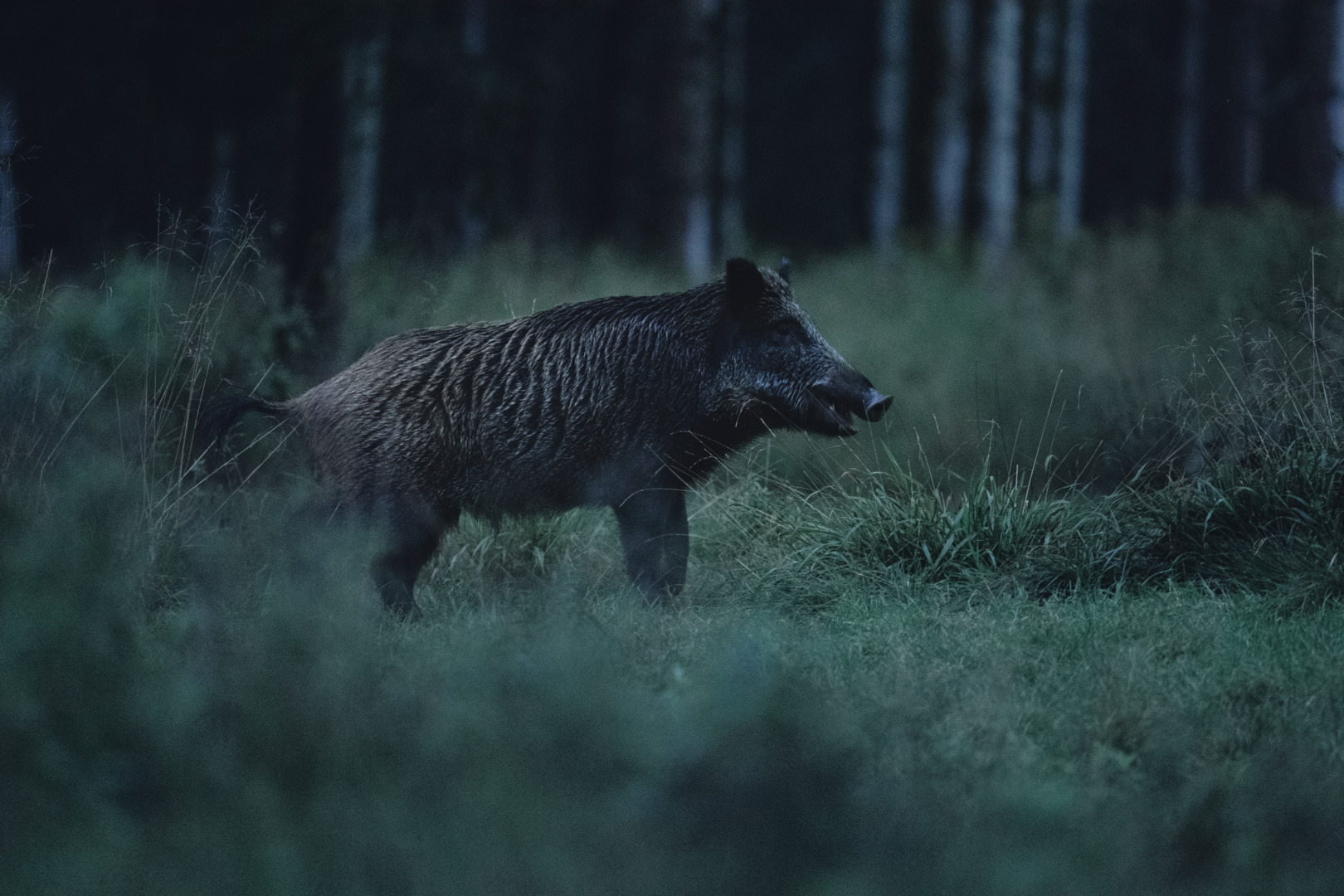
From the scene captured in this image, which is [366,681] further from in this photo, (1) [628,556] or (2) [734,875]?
Result: (1) [628,556]

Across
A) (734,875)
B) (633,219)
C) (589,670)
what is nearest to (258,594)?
(589,670)

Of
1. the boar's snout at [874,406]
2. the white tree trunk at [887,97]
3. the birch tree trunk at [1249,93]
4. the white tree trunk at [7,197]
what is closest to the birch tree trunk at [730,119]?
the white tree trunk at [887,97]

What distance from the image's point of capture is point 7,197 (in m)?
5.80

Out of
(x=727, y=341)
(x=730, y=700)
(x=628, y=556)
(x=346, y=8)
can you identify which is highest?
(x=346, y=8)

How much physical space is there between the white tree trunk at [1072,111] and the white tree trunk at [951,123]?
512cm

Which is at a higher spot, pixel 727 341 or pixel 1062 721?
pixel 727 341

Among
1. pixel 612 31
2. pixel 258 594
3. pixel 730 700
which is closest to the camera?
pixel 730 700

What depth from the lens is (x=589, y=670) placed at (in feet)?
9.89

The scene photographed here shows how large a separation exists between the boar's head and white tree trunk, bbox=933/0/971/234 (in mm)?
9481

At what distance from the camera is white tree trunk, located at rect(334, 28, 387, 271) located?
854 cm

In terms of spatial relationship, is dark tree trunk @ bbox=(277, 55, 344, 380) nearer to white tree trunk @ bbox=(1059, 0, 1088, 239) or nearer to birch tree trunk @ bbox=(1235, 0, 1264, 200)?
white tree trunk @ bbox=(1059, 0, 1088, 239)

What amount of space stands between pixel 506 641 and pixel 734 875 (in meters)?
1.28

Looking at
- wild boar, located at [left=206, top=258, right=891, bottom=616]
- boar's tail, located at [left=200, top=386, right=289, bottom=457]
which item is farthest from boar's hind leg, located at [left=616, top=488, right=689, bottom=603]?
boar's tail, located at [left=200, top=386, right=289, bottom=457]

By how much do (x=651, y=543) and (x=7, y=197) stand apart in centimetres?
316
